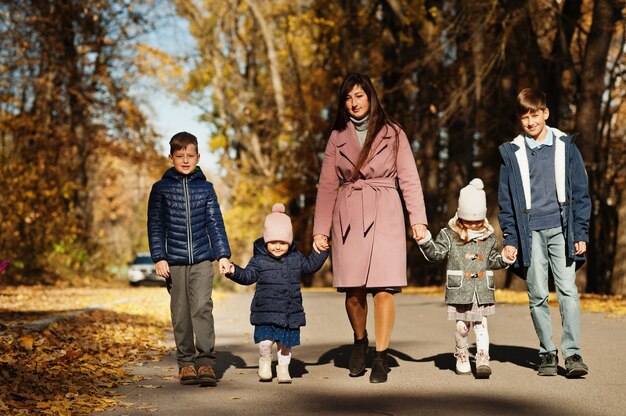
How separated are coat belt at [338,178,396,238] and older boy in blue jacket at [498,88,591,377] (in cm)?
96

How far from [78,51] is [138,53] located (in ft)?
5.64

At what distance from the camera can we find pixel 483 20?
65.1 ft

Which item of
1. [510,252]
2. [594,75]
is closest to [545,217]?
[510,252]

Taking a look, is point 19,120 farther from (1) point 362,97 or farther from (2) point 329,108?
(1) point 362,97

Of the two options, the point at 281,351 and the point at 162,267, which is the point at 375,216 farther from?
the point at 162,267

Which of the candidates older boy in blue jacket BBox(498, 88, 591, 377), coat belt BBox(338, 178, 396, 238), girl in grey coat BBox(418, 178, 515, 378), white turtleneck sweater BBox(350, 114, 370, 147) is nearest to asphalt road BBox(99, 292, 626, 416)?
girl in grey coat BBox(418, 178, 515, 378)

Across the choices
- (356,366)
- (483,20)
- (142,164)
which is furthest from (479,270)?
(142,164)

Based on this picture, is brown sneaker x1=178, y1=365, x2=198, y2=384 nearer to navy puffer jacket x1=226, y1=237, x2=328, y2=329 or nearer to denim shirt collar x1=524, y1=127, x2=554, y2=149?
navy puffer jacket x1=226, y1=237, x2=328, y2=329

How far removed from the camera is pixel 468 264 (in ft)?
24.4

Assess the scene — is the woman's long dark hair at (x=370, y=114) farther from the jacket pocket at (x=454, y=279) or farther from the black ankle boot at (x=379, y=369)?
→ the black ankle boot at (x=379, y=369)

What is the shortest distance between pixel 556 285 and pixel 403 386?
1.45 m

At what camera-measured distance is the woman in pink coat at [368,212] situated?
7.28 meters

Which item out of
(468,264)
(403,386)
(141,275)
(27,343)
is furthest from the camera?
(141,275)

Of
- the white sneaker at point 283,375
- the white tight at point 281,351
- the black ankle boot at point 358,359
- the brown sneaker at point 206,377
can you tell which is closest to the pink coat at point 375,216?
the black ankle boot at point 358,359
